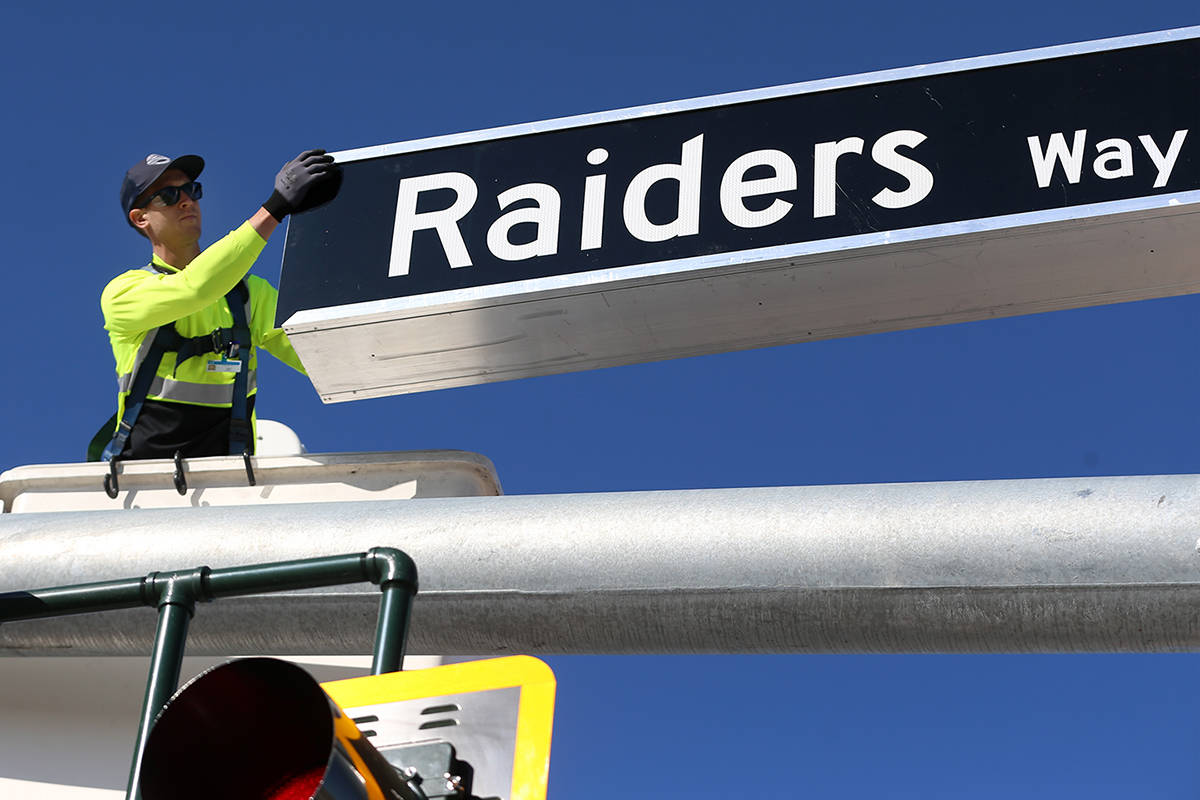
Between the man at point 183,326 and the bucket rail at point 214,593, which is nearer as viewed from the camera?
the bucket rail at point 214,593

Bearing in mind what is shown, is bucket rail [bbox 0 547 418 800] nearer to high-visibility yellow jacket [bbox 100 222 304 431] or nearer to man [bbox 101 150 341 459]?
high-visibility yellow jacket [bbox 100 222 304 431]

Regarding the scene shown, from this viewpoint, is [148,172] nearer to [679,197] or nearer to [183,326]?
[183,326]

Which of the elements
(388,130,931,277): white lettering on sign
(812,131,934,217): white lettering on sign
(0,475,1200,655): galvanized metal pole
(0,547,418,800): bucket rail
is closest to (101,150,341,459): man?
(388,130,931,277): white lettering on sign

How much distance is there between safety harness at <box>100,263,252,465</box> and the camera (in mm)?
5566

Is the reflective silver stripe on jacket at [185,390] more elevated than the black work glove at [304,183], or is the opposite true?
the black work glove at [304,183]

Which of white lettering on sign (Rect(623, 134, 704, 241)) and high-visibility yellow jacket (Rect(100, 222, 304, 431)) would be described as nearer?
white lettering on sign (Rect(623, 134, 704, 241))

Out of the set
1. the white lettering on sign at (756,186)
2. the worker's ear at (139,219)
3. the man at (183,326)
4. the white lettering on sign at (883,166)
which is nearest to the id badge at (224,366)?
the man at (183,326)

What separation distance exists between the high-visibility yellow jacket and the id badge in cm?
2

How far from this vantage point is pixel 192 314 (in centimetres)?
557

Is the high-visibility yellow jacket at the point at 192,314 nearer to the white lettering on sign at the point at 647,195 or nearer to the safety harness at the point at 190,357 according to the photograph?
the safety harness at the point at 190,357

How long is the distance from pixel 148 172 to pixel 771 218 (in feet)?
10.3

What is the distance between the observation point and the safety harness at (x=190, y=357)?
18.3ft

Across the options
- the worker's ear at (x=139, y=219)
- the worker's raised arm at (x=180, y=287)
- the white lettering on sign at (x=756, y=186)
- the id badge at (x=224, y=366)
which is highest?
the worker's ear at (x=139, y=219)

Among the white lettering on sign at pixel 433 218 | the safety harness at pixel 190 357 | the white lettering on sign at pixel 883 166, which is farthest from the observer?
the safety harness at pixel 190 357
